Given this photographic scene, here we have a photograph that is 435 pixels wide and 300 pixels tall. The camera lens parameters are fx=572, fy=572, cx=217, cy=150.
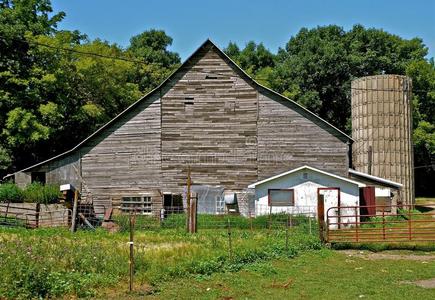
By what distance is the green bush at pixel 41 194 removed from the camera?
28.9 meters

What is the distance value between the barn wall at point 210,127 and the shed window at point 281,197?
2.27 metres

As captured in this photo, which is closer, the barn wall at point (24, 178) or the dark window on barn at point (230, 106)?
the dark window on barn at point (230, 106)

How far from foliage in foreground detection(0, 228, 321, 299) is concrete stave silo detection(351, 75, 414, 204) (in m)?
→ 21.7

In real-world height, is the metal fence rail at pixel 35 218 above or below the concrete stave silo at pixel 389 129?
below

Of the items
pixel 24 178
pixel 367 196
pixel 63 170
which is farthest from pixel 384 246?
pixel 24 178

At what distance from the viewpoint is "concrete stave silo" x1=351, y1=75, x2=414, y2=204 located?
126 ft

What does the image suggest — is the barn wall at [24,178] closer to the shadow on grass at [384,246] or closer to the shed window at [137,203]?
the shed window at [137,203]

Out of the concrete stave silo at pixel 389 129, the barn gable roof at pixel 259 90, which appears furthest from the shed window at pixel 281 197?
the concrete stave silo at pixel 389 129

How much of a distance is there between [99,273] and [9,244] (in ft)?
7.72

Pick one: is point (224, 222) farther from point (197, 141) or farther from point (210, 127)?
point (210, 127)

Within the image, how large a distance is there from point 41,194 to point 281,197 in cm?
1210

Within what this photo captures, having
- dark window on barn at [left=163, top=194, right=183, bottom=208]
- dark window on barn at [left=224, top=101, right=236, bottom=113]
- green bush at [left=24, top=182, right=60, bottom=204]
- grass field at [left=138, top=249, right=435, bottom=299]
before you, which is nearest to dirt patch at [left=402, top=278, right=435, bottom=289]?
grass field at [left=138, top=249, right=435, bottom=299]

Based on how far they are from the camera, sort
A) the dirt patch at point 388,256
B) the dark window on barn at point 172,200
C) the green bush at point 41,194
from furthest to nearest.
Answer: the dark window on barn at point 172,200 → the green bush at point 41,194 → the dirt patch at point 388,256

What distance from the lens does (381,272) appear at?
1460cm
